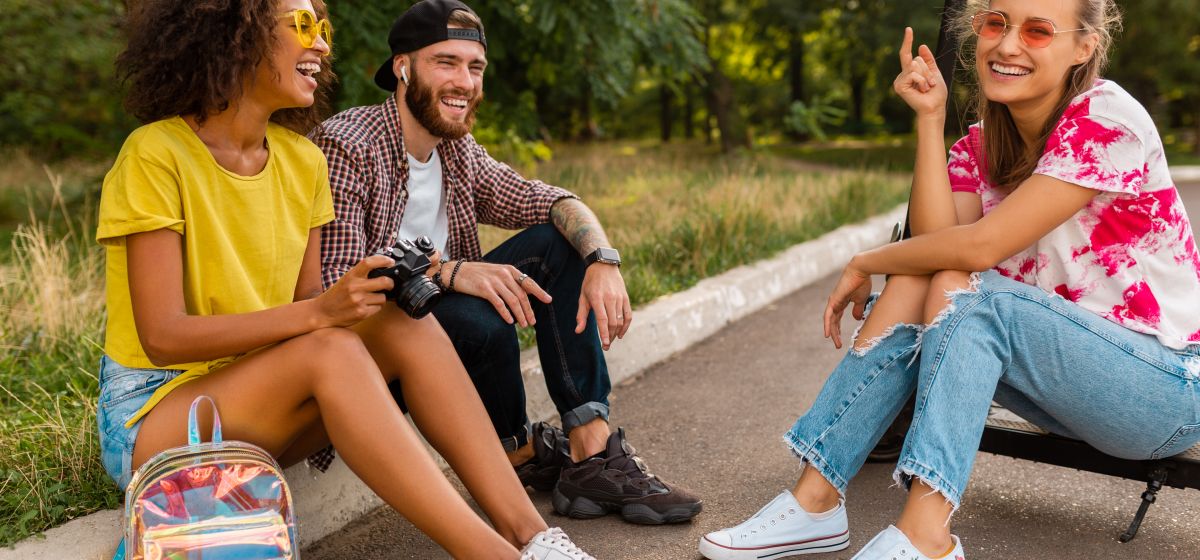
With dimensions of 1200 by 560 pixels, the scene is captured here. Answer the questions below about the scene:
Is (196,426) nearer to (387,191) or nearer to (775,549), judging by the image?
(387,191)

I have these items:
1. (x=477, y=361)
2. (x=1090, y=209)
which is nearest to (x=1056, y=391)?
(x=1090, y=209)

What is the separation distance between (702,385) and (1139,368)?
7.40ft

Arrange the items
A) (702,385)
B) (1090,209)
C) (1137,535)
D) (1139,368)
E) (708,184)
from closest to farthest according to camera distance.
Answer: (1139,368), (1090,209), (1137,535), (702,385), (708,184)

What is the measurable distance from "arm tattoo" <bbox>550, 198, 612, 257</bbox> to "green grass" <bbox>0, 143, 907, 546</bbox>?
1.47 m

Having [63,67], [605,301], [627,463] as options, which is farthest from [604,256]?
[63,67]

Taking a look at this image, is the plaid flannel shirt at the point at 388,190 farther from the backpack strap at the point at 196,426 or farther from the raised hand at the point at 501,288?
the backpack strap at the point at 196,426

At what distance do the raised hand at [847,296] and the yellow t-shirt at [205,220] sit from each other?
149 cm

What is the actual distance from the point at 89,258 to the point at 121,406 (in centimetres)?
335

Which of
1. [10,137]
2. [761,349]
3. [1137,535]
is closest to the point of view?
[1137,535]

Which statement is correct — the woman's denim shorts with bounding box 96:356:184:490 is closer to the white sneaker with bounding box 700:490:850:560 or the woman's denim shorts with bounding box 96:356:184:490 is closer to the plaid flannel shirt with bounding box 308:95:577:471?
the plaid flannel shirt with bounding box 308:95:577:471

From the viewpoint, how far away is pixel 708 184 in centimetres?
908

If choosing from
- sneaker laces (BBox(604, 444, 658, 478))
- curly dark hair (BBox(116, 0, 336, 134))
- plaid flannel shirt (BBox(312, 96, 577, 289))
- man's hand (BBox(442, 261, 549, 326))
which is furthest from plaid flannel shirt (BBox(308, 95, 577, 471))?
sneaker laces (BBox(604, 444, 658, 478))

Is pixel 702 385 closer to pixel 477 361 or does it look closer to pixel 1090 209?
pixel 477 361

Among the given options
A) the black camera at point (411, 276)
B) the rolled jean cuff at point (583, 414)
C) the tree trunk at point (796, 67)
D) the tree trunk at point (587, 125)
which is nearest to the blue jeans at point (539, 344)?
the rolled jean cuff at point (583, 414)
